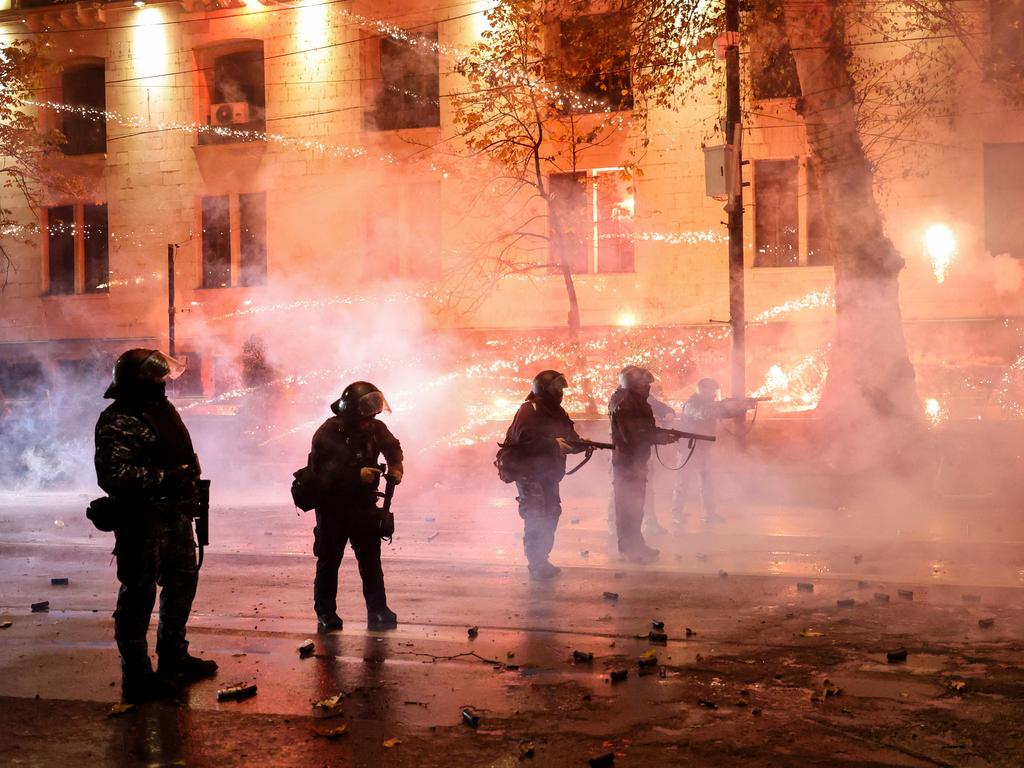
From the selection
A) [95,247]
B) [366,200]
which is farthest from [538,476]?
[95,247]

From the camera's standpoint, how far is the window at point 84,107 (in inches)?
918

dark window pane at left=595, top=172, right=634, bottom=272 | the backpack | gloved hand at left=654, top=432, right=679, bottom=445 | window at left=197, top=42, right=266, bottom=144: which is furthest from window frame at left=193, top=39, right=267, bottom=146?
the backpack

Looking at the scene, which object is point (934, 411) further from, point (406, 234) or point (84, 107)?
point (84, 107)

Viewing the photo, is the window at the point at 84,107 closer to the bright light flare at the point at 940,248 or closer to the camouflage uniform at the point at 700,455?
the camouflage uniform at the point at 700,455

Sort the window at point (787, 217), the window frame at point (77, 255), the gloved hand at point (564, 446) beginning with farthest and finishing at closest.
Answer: the window frame at point (77, 255), the window at point (787, 217), the gloved hand at point (564, 446)

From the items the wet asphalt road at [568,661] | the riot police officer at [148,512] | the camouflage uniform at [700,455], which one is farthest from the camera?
the camouflage uniform at [700,455]

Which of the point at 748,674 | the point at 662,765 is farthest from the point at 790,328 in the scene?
the point at 662,765

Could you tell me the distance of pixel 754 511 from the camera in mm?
12109

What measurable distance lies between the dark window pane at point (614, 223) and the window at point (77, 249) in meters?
11.3

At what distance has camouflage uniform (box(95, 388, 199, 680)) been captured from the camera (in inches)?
196

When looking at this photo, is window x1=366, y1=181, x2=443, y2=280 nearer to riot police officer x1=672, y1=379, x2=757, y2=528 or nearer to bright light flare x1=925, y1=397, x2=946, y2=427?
bright light flare x1=925, y1=397, x2=946, y2=427

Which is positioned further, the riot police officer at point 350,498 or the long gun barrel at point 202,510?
the riot police officer at point 350,498

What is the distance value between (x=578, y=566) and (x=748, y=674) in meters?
3.51

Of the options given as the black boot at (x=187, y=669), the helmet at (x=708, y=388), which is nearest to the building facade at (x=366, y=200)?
the helmet at (x=708, y=388)
